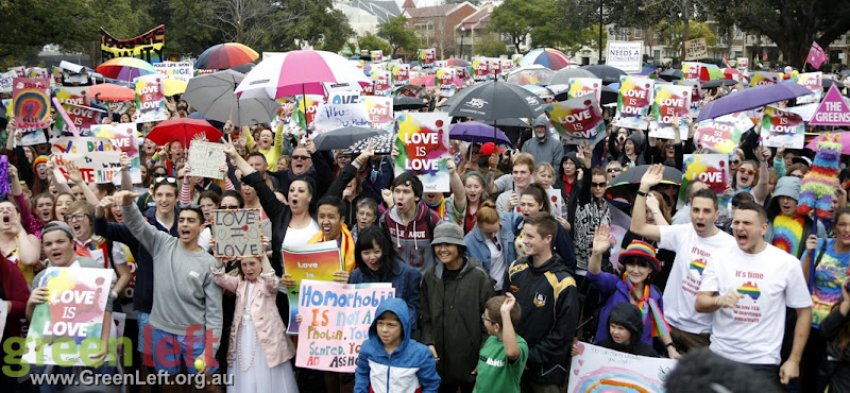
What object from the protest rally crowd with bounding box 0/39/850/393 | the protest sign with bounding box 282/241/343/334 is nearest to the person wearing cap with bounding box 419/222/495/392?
the protest rally crowd with bounding box 0/39/850/393

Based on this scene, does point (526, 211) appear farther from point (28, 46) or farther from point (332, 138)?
point (28, 46)

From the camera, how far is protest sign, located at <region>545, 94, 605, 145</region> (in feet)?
32.2

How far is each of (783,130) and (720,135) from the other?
1065mm

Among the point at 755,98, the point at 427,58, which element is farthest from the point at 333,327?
the point at 427,58

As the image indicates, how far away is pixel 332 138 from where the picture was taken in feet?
29.7

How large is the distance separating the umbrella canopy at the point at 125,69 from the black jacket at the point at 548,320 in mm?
15079

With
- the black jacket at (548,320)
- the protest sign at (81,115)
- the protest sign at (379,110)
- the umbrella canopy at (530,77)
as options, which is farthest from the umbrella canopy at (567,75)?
the black jacket at (548,320)

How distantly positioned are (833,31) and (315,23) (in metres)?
31.7

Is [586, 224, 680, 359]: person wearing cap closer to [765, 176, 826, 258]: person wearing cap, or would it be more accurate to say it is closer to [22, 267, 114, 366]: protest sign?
[765, 176, 826, 258]: person wearing cap

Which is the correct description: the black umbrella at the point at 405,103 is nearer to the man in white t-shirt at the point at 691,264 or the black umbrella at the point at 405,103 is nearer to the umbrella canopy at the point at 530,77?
the umbrella canopy at the point at 530,77

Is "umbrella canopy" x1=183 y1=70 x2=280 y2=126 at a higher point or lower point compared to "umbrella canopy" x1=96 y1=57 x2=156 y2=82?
lower

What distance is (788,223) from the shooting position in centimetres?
678

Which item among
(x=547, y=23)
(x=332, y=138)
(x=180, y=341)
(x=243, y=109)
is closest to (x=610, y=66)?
(x=243, y=109)

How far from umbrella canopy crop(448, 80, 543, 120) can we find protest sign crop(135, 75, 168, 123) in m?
5.18
